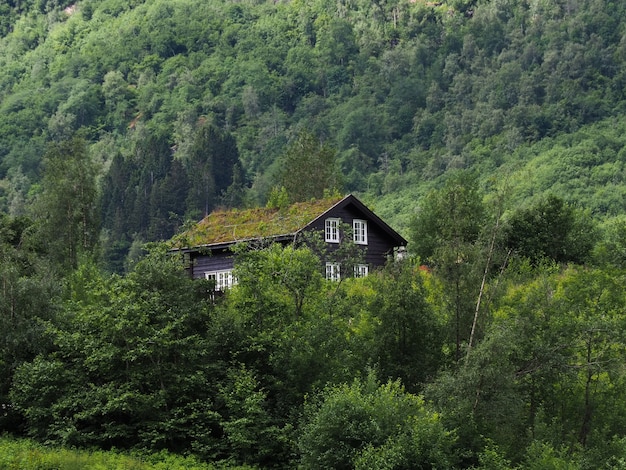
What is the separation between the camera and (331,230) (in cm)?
5297

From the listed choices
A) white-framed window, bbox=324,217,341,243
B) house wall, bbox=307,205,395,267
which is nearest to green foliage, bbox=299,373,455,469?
white-framed window, bbox=324,217,341,243

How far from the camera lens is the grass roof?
50294 mm

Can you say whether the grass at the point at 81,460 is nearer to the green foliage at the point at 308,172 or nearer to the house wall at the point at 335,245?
the house wall at the point at 335,245

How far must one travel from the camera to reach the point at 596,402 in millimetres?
34562

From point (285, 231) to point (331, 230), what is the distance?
3719 millimetres

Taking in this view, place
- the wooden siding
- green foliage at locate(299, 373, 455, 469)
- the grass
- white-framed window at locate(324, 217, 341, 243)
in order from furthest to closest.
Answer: white-framed window at locate(324, 217, 341, 243) < the wooden siding < the grass < green foliage at locate(299, 373, 455, 469)

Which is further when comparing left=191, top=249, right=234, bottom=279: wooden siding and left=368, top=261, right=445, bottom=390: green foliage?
left=191, top=249, right=234, bottom=279: wooden siding

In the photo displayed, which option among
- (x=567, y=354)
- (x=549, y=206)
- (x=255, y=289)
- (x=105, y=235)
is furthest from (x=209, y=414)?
(x=105, y=235)

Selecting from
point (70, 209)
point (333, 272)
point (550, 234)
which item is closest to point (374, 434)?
point (333, 272)

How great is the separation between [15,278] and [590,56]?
512 feet

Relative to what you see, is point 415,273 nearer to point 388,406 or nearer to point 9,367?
point 388,406

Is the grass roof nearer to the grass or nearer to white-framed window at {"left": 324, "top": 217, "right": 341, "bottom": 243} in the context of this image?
white-framed window at {"left": 324, "top": 217, "right": 341, "bottom": 243}

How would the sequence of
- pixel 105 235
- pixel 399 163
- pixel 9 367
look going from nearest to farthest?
pixel 9 367 → pixel 105 235 → pixel 399 163

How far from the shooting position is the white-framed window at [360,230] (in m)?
54.7
